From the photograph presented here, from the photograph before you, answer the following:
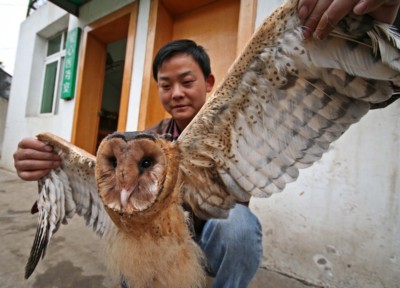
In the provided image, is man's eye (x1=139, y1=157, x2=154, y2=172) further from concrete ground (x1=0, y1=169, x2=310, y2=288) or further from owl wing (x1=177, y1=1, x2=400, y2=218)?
concrete ground (x1=0, y1=169, x2=310, y2=288)

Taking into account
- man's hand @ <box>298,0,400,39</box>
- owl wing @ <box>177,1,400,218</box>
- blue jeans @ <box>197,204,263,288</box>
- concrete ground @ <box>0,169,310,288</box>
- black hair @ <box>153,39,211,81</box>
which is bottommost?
concrete ground @ <box>0,169,310,288</box>

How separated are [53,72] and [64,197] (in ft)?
20.5

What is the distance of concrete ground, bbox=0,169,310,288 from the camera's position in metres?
2.07

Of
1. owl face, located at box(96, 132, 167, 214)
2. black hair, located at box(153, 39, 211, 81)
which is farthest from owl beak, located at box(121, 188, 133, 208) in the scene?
black hair, located at box(153, 39, 211, 81)

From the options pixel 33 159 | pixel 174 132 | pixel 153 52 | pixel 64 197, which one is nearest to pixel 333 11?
pixel 174 132

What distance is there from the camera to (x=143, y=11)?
3770mm

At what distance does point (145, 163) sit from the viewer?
1056 millimetres

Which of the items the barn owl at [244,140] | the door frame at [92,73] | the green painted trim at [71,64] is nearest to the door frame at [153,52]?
the door frame at [92,73]

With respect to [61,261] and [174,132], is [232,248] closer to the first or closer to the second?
[174,132]

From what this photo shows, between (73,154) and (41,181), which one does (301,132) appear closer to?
(73,154)

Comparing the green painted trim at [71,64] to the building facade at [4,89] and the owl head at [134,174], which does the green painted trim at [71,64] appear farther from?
the building facade at [4,89]

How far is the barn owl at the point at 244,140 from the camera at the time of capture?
0.94 meters

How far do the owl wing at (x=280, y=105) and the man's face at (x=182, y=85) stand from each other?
65 cm

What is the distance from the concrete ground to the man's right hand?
3.21ft
